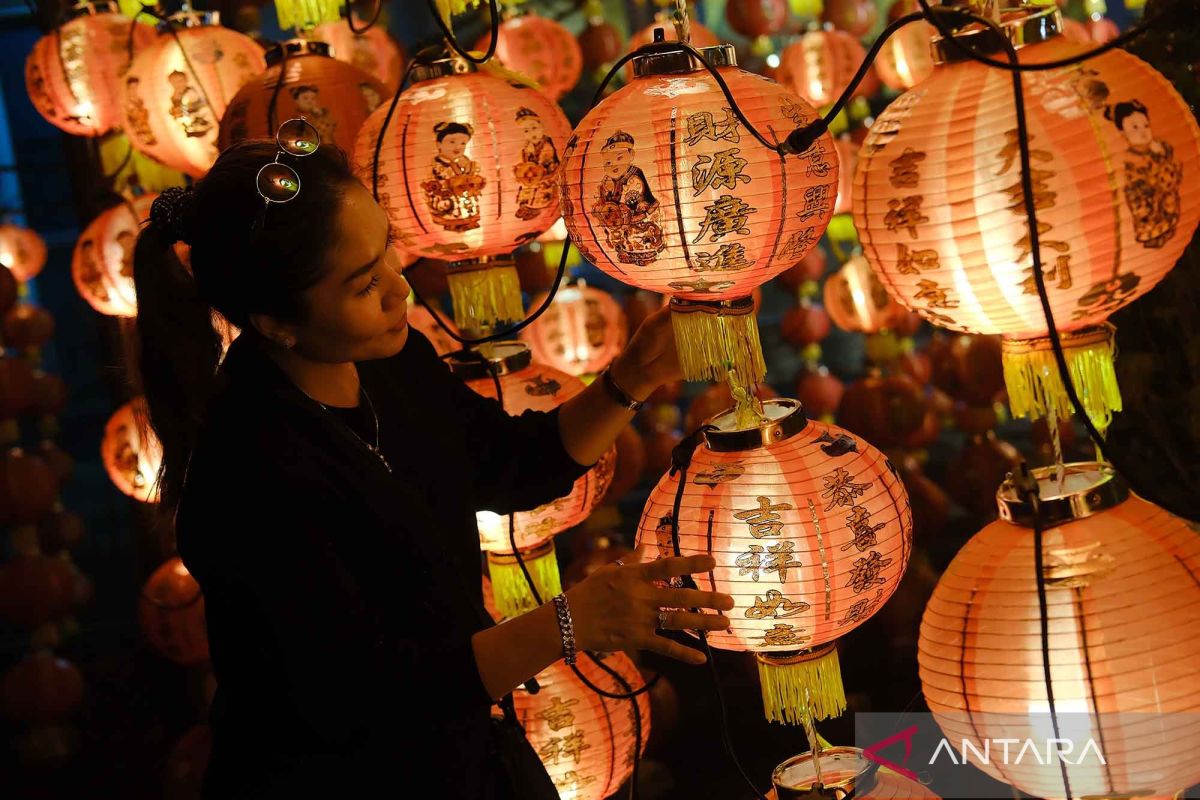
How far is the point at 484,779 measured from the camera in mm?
1469

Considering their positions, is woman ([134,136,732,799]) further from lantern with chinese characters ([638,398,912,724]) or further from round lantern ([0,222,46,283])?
round lantern ([0,222,46,283])

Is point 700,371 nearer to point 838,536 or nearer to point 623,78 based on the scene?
point 838,536

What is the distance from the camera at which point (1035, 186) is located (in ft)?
3.77

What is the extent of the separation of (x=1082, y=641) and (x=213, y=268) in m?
0.96

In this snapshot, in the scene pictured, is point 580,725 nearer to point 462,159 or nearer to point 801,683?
point 801,683

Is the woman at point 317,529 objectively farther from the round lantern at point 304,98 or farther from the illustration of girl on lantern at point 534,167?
the round lantern at point 304,98

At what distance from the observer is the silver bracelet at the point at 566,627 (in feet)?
4.10

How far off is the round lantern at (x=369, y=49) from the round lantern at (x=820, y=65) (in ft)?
3.35

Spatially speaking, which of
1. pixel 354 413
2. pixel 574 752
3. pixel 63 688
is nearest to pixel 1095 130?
pixel 354 413

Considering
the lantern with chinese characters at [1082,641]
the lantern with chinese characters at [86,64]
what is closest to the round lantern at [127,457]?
the lantern with chinese characters at [86,64]

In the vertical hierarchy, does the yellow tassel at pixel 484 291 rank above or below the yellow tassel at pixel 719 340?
above

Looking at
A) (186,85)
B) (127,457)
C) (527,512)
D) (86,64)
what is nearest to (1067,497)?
(527,512)

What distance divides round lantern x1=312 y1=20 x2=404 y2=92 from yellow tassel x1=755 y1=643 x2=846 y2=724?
201cm

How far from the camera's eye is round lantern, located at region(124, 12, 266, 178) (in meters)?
2.38
